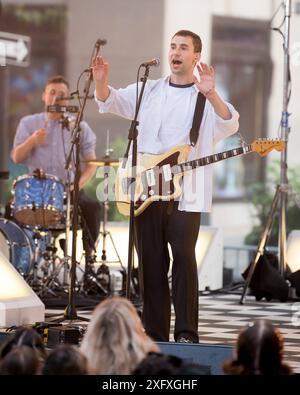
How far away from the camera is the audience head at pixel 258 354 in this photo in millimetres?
3863

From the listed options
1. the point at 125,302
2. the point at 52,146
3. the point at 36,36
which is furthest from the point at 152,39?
the point at 125,302

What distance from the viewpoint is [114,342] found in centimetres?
399

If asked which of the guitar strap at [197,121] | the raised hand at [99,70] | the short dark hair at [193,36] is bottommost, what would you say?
the guitar strap at [197,121]

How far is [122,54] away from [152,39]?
35 cm

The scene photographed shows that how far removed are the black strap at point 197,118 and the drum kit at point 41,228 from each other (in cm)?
279

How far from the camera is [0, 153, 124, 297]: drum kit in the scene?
9.29 meters

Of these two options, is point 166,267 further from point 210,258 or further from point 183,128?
point 210,258

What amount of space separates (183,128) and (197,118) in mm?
96

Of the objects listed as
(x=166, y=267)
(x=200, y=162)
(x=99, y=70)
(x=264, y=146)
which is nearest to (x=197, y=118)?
(x=200, y=162)

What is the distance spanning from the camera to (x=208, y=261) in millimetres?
10562

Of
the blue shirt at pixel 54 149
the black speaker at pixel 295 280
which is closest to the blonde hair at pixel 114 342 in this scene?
the black speaker at pixel 295 280

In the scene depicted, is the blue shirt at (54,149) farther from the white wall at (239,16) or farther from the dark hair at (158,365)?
the dark hair at (158,365)

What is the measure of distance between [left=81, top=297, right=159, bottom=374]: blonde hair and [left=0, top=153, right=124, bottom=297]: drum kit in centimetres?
500

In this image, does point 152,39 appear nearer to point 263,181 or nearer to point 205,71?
point 263,181
